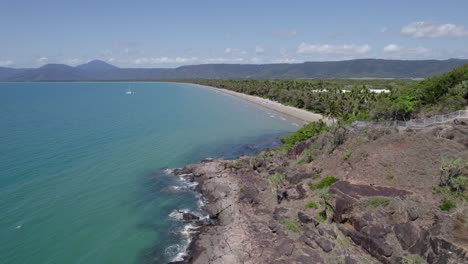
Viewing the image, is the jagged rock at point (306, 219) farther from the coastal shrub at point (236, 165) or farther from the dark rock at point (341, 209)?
the coastal shrub at point (236, 165)

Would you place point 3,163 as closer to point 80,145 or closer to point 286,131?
point 80,145

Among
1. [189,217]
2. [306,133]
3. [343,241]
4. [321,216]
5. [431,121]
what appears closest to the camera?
[343,241]

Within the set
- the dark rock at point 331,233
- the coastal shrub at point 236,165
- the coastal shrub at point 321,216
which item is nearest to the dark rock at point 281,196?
the coastal shrub at point 321,216

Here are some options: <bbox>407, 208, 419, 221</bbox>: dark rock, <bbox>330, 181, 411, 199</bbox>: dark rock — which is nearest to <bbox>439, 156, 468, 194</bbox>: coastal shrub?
<bbox>330, 181, 411, 199</bbox>: dark rock

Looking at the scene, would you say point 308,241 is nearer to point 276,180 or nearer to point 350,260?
point 350,260

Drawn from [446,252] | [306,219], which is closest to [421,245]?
[446,252]

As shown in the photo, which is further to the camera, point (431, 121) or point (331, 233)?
point (431, 121)

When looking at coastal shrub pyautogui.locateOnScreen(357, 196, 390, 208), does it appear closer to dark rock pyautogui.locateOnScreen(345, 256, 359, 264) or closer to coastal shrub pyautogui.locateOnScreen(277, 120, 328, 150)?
dark rock pyautogui.locateOnScreen(345, 256, 359, 264)
